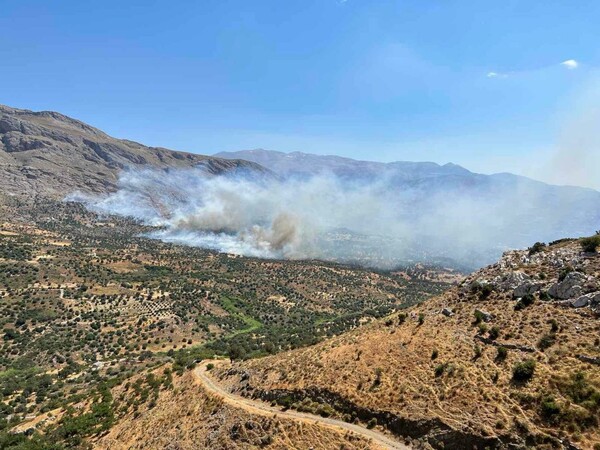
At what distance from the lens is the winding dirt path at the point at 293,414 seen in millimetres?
26562

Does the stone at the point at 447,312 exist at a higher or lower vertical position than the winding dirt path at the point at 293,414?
higher

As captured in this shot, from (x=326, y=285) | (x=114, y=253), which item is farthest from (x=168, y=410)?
(x=114, y=253)

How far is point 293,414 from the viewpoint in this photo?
1264 inches

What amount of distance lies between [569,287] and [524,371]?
11.7 metres

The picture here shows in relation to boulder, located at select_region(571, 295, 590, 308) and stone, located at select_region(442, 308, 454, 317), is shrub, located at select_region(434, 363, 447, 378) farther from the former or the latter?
boulder, located at select_region(571, 295, 590, 308)

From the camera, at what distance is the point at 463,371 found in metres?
29.0

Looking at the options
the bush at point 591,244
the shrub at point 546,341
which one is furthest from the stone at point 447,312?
the bush at point 591,244

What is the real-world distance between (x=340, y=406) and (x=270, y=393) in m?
8.02

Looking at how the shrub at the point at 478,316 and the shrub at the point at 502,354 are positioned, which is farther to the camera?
the shrub at the point at 478,316

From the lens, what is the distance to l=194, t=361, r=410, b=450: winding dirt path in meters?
26.6

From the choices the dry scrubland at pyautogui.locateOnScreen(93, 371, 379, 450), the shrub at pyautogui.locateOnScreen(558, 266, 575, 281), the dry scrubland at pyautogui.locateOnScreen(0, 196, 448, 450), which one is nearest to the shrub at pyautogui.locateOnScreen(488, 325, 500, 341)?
the shrub at pyautogui.locateOnScreen(558, 266, 575, 281)

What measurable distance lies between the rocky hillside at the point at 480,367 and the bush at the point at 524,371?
8 centimetres

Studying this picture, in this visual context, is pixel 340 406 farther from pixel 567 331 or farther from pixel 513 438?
pixel 567 331

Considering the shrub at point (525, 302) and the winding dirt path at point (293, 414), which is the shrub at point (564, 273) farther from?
the winding dirt path at point (293, 414)
